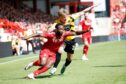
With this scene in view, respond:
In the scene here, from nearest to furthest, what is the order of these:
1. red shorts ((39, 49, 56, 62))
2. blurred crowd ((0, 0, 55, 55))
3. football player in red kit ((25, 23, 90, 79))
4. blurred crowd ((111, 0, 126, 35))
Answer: football player in red kit ((25, 23, 90, 79))
red shorts ((39, 49, 56, 62))
blurred crowd ((0, 0, 55, 55))
blurred crowd ((111, 0, 126, 35))

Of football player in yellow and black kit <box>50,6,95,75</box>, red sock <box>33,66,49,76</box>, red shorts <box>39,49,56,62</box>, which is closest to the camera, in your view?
red sock <box>33,66,49,76</box>

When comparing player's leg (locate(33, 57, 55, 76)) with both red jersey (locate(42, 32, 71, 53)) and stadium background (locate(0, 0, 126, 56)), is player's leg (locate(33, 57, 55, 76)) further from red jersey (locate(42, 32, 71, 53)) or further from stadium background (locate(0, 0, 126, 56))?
stadium background (locate(0, 0, 126, 56))

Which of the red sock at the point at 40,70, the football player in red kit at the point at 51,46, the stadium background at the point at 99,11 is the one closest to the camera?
the red sock at the point at 40,70

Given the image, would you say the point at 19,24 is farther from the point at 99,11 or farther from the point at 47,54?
the point at 47,54

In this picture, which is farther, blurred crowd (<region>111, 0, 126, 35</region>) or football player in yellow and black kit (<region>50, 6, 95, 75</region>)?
blurred crowd (<region>111, 0, 126, 35</region>)

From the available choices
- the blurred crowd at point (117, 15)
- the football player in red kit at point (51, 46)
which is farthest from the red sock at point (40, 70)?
the blurred crowd at point (117, 15)

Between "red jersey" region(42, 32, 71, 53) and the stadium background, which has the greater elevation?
"red jersey" region(42, 32, 71, 53)

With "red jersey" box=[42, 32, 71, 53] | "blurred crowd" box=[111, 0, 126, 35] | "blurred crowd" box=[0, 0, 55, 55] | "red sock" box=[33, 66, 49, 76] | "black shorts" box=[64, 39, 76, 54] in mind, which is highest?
"red jersey" box=[42, 32, 71, 53]

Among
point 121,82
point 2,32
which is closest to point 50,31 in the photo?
point 121,82

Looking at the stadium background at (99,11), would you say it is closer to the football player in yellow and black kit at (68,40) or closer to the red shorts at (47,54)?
the football player in yellow and black kit at (68,40)

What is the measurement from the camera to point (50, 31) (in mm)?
14141

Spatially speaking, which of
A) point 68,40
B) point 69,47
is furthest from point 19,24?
point 69,47

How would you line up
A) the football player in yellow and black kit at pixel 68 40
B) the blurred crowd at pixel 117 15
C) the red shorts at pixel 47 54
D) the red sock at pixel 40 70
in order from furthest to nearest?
the blurred crowd at pixel 117 15 < the football player in yellow and black kit at pixel 68 40 < the red shorts at pixel 47 54 < the red sock at pixel 40 70

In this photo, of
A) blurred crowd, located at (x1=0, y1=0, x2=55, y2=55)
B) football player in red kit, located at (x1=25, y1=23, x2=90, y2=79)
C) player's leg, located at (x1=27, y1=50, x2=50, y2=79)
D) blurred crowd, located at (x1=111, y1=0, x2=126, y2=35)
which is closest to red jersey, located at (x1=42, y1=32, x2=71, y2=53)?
football player in red kit, located at (x1=25, y1=23, x2=90, y2=79)
